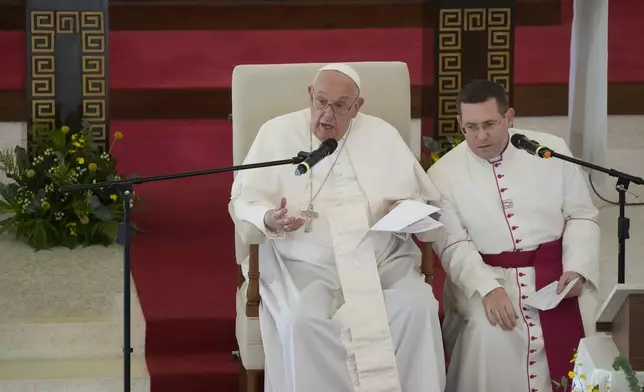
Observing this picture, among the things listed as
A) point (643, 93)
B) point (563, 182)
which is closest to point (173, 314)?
point (563, 182)

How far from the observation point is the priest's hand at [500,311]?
5.12m

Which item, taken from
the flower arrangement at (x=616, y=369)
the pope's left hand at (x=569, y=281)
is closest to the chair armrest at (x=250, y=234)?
the pope's left hand at (x=569, y=281)

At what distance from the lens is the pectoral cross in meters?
5.29

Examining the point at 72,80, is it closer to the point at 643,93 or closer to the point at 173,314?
the point at 173,314

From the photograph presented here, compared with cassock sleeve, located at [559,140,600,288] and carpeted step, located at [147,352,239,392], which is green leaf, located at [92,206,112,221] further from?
cassock sleeve, located at [559,140,600,288]

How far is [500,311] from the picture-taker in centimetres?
512

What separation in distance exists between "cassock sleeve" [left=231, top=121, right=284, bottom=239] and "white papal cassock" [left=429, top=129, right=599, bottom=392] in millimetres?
679

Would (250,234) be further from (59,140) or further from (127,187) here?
(59,140)

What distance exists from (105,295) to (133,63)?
2.31 m

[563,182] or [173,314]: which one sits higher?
[563,182]

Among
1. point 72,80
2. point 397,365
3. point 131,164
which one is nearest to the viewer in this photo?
point 397,365

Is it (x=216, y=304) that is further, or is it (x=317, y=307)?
(x=216, y=304)

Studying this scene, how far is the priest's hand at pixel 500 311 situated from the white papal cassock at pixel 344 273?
0.78 feet

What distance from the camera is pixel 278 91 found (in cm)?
574
